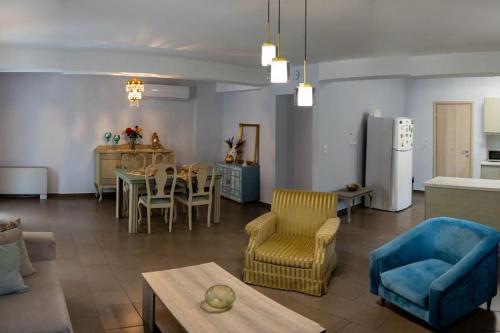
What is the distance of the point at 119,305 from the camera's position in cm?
370

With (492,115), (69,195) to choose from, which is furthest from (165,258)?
(492,115)

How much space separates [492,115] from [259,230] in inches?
252

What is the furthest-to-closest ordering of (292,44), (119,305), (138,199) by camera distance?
1. (138,199)
2. (292,44)
3. (119,305)

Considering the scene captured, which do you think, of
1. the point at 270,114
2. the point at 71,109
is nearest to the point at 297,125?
the point at 270,114

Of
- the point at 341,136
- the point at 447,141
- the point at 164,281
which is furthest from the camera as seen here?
the point at 447,141

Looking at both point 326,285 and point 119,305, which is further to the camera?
point 326,285

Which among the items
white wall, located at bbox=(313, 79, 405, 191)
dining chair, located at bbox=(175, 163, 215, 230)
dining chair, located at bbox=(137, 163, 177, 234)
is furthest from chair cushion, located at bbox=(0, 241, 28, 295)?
white wall, located at bbox=(313, 79, 405, 191)

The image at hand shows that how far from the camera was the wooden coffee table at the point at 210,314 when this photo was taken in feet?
8.33

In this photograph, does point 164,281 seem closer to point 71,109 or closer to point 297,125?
point 297,125

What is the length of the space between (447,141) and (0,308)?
28.8 feet

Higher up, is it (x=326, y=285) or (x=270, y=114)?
(x=270, y=114)

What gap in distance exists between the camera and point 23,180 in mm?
8234

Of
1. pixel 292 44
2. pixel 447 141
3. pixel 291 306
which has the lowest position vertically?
pixel 291 306

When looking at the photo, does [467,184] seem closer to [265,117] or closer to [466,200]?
[466,200]
